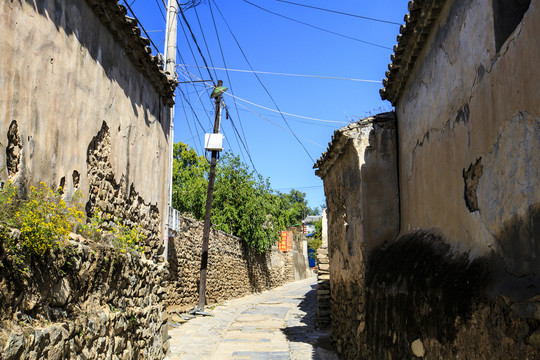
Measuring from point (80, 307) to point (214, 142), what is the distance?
11945 mm

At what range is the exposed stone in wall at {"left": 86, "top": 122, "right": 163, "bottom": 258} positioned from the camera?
5.91 metres

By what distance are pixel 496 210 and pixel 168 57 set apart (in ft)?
31.4

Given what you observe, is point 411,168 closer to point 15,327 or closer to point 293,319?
point 15,327

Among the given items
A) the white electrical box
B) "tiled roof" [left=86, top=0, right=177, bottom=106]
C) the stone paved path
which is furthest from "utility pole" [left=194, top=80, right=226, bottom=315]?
"tiled roof" [left=86, top=0, right=177, bottom=106]

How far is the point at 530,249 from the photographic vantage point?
11.2 ft

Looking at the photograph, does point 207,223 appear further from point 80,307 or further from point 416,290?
point 416,290

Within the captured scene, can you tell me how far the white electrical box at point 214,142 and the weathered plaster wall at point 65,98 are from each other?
8.59 m

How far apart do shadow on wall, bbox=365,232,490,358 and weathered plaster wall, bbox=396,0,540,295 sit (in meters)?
0.22

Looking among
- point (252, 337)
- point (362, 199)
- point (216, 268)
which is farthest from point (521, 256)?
point (216, 268)

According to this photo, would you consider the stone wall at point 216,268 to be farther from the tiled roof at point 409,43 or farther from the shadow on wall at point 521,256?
the shadow on wall at point 521,256

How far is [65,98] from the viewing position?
517 centimetres

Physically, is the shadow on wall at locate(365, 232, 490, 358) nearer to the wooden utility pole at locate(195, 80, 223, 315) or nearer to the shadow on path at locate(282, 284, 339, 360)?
the shadow on path at locate(282, 284, 339, 360)

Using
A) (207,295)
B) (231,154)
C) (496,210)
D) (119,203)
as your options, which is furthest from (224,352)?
(231,154)

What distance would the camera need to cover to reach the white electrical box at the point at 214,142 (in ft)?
53.9
